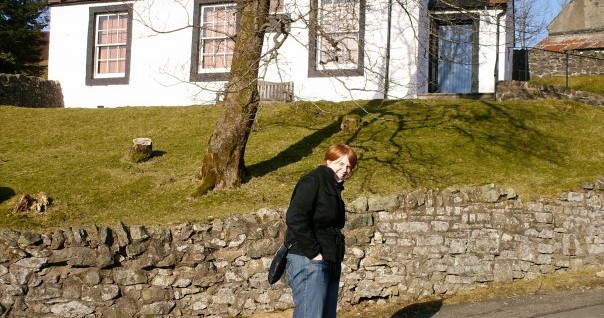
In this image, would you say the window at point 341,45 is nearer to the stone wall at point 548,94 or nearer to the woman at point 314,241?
the stone wall at point 548,94

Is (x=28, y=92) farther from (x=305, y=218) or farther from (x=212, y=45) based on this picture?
(x=305, y=218)

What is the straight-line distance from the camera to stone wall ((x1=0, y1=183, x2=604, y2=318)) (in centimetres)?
941

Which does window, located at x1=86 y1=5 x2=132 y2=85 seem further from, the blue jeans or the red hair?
the blue jeans

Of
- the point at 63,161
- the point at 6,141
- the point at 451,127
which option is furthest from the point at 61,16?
the point at 451,127

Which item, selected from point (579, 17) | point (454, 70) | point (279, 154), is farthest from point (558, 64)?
point (279, 154)

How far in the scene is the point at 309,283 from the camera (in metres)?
5.75

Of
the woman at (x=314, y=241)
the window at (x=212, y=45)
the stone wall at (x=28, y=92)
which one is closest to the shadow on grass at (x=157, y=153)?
the window at (x=212, y=45)

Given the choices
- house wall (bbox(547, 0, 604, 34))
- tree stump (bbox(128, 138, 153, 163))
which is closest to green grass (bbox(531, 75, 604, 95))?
house wall (bbox(547, 0, 604, 34))

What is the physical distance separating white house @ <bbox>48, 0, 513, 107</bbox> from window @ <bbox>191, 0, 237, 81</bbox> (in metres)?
0.03

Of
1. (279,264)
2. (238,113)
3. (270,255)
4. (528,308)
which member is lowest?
(528,308)

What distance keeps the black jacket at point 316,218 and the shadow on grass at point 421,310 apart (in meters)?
4.09

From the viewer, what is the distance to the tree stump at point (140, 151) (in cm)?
1471

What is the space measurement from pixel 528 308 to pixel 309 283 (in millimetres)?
4864

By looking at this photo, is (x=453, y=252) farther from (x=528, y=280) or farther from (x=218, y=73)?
(x=218, y=73)
